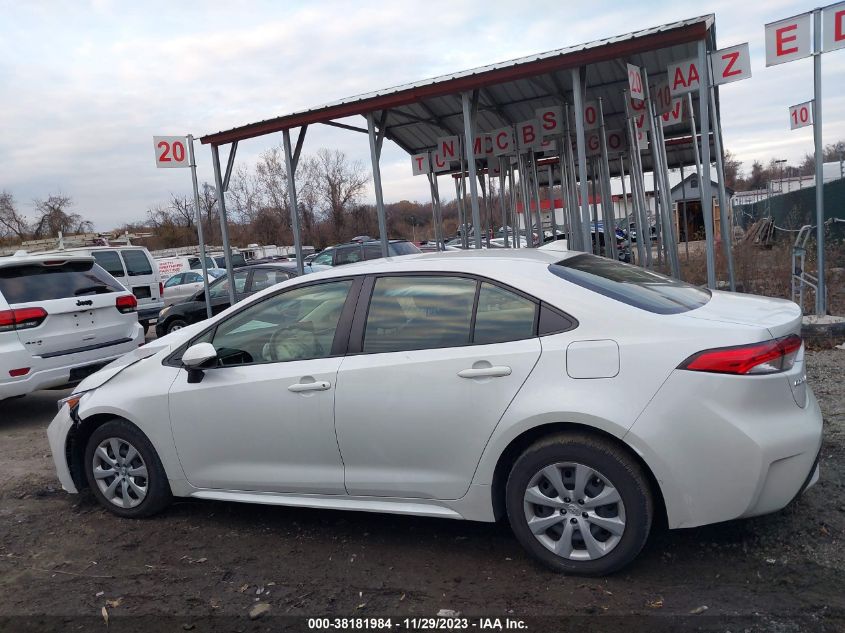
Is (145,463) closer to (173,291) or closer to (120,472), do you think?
(120,472)

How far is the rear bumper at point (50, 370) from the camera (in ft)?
22.2

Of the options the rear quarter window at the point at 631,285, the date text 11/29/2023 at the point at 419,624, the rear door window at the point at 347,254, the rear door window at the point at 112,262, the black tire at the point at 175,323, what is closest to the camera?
the date text 11/29/2023 at the point at 419,624

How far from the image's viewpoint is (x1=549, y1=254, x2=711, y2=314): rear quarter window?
3525 mm

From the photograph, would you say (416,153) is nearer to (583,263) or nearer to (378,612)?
(583,263)

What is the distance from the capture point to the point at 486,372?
344cm

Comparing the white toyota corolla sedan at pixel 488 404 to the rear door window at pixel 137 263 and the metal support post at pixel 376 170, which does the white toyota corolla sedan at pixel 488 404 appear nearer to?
the metal support post at pixel 376 170

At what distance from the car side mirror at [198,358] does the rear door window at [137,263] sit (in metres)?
11.8

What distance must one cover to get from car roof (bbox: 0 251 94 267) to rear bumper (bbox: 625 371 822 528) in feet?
21.6

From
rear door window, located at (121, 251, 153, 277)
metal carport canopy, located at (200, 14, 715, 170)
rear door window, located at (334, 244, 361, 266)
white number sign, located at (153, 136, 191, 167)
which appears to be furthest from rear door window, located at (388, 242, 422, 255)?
white number sign, located at (153, 136, 191, 167)

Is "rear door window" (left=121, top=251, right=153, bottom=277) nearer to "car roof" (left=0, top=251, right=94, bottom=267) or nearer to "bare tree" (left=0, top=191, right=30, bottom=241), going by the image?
"car roof" (left=0, top=251, right=94, bottom=267)

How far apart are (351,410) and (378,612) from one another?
3.36ft

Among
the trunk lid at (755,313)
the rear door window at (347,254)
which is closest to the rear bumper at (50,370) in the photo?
the trunk lid at (755,313)

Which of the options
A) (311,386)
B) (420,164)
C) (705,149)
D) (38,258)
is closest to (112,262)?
(420,164)

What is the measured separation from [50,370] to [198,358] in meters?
3.81
